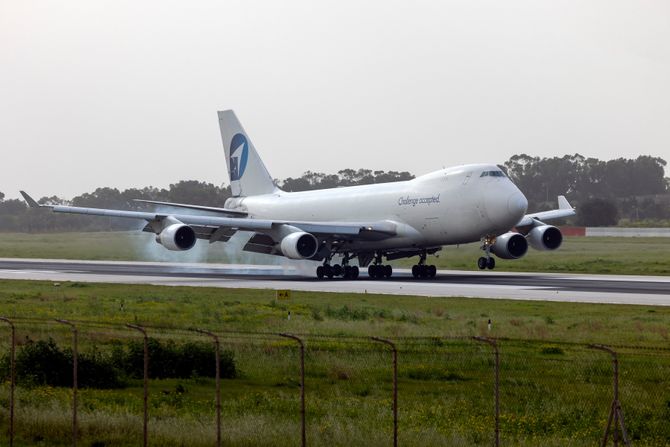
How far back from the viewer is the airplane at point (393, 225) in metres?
53.1

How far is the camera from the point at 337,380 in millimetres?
23406

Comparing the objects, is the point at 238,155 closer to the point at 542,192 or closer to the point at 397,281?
the point at 397,281

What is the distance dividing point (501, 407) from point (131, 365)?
8.56 metres

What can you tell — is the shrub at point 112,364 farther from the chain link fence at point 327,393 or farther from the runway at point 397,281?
the runway at point 397,281

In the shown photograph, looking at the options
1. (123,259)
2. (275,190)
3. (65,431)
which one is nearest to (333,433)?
(65,431)

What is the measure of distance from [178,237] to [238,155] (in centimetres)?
1825

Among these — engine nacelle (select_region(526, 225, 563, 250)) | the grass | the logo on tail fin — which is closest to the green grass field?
engine nacelle (select_region(526, 225, 563, 250))

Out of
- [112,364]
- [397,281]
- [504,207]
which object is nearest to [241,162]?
[397,281]

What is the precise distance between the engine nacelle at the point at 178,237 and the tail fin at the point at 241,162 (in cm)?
1513

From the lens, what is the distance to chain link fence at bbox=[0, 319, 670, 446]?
17.3m

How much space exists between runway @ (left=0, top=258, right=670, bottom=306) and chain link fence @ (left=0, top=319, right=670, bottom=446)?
50.7 ft

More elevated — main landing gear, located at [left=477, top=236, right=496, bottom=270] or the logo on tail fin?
the logo on tail fin

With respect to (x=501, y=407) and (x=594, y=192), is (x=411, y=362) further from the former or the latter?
(x=594, y=192)

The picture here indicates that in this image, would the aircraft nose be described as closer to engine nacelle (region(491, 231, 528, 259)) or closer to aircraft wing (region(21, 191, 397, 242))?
engine nacelle (region(491, 231, 528, 259))
